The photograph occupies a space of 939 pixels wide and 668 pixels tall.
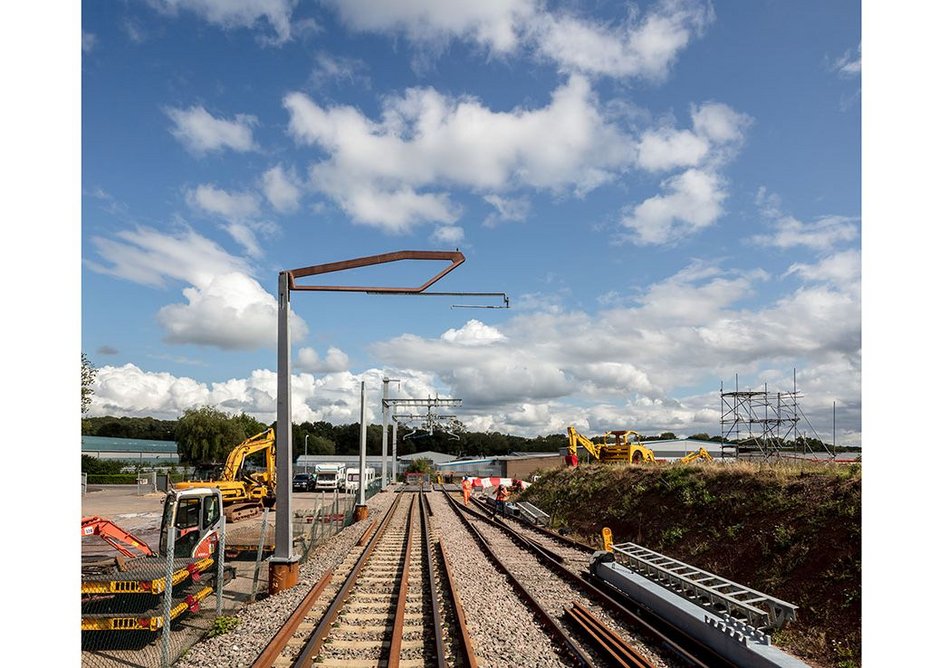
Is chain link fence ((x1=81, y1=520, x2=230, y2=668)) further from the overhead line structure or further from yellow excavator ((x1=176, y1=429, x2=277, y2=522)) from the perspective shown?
yellow excavator ((x1=176, y1=429, x2=277, y2=522))

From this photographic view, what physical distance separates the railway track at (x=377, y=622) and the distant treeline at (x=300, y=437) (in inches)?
1313

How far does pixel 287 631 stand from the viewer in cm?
927

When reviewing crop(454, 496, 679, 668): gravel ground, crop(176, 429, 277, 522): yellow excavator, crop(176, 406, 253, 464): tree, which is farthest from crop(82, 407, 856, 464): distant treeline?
crop(454, 496, 679, 668): gravel ground

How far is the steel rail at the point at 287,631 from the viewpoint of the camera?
8.12m

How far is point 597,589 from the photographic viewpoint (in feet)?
40.9

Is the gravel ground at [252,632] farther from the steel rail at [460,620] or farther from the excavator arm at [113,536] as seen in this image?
the excavator arm at [113,536]

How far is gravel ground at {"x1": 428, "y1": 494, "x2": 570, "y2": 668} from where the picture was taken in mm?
8648

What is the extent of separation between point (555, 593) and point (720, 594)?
347 cm

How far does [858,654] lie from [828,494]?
5223mm

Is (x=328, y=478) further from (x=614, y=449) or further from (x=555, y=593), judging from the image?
(x=555, y=593)

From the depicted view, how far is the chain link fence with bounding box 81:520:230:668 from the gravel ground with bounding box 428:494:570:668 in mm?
4174

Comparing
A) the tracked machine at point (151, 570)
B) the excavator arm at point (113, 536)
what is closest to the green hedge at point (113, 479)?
the tracked machine at point (151, 570)

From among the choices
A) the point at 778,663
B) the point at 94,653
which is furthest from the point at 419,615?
the point at 778,663

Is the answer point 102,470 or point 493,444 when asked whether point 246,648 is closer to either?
point 102,470
